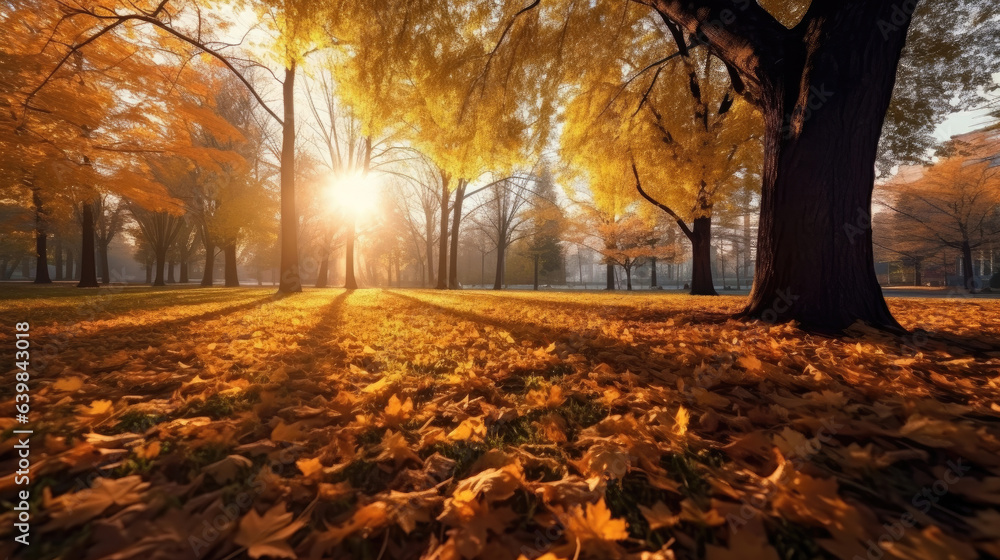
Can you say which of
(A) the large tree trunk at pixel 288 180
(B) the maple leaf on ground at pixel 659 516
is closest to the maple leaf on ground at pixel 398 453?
(B) the maple leaf on ground at pixel 659 516

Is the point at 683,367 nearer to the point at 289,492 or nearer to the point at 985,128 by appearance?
the point at 289,492

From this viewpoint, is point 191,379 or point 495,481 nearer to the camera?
point 495,481

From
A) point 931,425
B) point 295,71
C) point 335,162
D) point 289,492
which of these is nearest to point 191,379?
point 289,492

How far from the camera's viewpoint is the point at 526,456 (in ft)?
4.27

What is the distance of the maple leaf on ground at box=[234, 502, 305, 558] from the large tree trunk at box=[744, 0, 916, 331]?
159 inches

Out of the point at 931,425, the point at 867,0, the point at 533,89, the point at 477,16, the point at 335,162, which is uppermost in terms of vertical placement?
the point at 335,162

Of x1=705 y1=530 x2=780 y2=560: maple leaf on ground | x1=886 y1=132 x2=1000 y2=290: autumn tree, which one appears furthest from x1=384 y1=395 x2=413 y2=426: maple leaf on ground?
x1=886 y1=132 x2=1000 y2=290: autumn tree

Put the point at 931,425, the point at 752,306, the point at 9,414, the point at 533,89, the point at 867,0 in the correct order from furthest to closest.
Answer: the point at 533,89 < the point at 752,306 < the point at 867,0 < the point at 9,414 < the point at 931,425

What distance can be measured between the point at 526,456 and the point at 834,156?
3881mm

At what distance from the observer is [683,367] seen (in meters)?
2.32

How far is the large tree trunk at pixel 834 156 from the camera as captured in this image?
3086 millimetres

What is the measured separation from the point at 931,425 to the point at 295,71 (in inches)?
526

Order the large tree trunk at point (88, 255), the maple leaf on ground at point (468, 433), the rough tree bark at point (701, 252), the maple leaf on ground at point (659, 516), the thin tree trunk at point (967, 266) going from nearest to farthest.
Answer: the maple leaf on ground at point (659, 516)
the maple leaf on ground at point (468, 433)
the rough tree bark at point (701, 252)
the large tree trunk at point (88, 255)
the thin tree trunk at point (967, 266)

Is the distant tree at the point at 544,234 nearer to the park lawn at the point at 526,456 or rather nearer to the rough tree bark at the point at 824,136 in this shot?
the rough tree bark at the point at 824,136
